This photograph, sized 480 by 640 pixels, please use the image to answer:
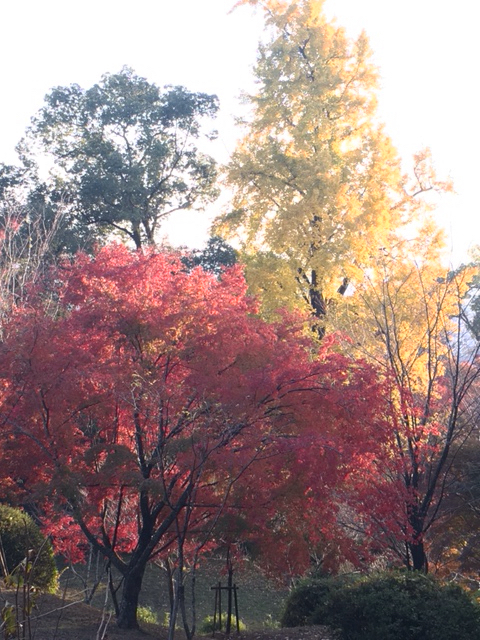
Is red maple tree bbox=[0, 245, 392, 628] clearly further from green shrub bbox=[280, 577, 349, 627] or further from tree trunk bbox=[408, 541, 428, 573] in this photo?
green shrub bbox=[280, 577, 349, 627]

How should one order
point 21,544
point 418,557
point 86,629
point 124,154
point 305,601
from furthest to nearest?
point 124,154 → point 305,601 → point 21,544 → point 418,557 → point 86,629

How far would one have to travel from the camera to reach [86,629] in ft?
28.3

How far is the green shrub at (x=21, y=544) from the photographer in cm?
1033

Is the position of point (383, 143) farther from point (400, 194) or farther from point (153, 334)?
point (153, 334)

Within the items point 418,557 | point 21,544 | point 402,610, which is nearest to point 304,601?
point 418,557

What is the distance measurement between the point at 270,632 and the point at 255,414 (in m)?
4.00

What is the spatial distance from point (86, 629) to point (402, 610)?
12.9 feet

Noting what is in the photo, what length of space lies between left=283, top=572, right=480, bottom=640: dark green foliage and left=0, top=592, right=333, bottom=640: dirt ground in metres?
0.61

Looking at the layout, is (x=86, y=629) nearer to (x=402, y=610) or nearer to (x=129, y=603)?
(x=129, y=603)

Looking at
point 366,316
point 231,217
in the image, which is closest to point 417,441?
point 366,316

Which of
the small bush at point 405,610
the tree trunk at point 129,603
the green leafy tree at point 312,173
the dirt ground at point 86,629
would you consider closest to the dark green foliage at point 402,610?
the small bush at point 405,610

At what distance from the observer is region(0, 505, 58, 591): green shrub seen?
10328 mm

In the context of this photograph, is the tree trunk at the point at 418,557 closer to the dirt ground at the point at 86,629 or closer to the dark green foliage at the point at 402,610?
the dark green foliage at the point at 402,610

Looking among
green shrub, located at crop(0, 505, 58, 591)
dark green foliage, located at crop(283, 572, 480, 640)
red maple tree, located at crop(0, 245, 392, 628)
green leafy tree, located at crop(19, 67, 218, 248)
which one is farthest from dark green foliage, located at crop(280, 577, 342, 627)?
green leafy tree, located at crop(19, 67, 218, 248)
